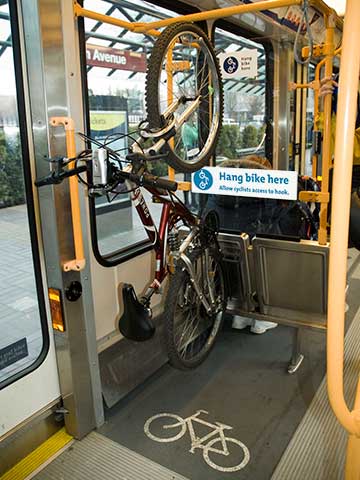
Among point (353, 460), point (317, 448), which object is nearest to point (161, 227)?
point (317, 448)

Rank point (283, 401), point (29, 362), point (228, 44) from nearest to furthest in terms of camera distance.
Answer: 1. point (29, 362)
2. point (283, 401)
3. point (228, 44)

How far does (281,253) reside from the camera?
8.79ft

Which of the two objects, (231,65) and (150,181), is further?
(231,65)

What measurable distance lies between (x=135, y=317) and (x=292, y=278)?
105 cm

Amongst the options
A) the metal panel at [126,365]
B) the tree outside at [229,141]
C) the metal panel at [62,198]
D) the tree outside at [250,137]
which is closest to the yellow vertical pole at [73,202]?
the metal panel at [62,198]

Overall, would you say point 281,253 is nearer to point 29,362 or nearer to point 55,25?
point 29,362

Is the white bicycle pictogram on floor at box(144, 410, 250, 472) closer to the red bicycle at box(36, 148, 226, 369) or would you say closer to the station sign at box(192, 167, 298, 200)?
the red bicycle at box(36, 148, 226, 369)

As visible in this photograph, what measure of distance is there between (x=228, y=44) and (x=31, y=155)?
2502 millimetres

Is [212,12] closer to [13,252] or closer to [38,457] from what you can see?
[13,252]

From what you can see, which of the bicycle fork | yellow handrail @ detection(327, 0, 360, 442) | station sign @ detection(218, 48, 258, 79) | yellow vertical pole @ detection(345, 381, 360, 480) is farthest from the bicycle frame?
yellow handrail @ detection(327, 0, 360, 442)

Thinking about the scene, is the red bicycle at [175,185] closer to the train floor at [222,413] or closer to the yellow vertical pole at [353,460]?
the train floor at [222,413]

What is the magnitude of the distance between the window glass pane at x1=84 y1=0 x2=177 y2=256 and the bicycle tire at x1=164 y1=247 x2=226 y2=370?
547 mm

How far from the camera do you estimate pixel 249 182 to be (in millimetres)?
2555

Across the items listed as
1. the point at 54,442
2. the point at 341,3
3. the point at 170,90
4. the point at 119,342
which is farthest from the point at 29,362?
the point at 341,3
